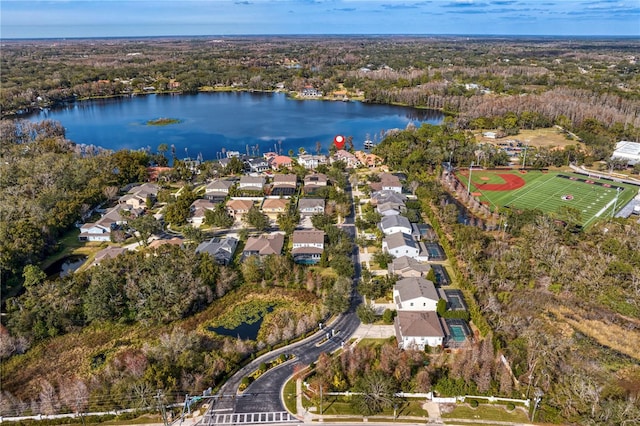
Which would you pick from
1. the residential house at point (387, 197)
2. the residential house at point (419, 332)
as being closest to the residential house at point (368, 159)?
the residential house at point (387, 197)

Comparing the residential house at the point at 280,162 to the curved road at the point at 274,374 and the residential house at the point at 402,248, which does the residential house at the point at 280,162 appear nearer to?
the residential house at the point at 402,248

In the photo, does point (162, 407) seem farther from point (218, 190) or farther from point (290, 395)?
point (218, 190)

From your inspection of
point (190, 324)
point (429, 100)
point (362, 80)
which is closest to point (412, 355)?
point (190, 324)

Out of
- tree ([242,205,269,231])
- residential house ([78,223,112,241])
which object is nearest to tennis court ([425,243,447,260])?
tree ([242,205,269,231])

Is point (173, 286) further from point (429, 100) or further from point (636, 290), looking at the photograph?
point (429, 100)

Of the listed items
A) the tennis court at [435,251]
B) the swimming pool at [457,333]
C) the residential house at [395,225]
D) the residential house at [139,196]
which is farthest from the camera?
the residential house at [139,196]

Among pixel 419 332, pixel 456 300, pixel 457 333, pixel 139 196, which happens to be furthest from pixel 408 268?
pixel 139 196
